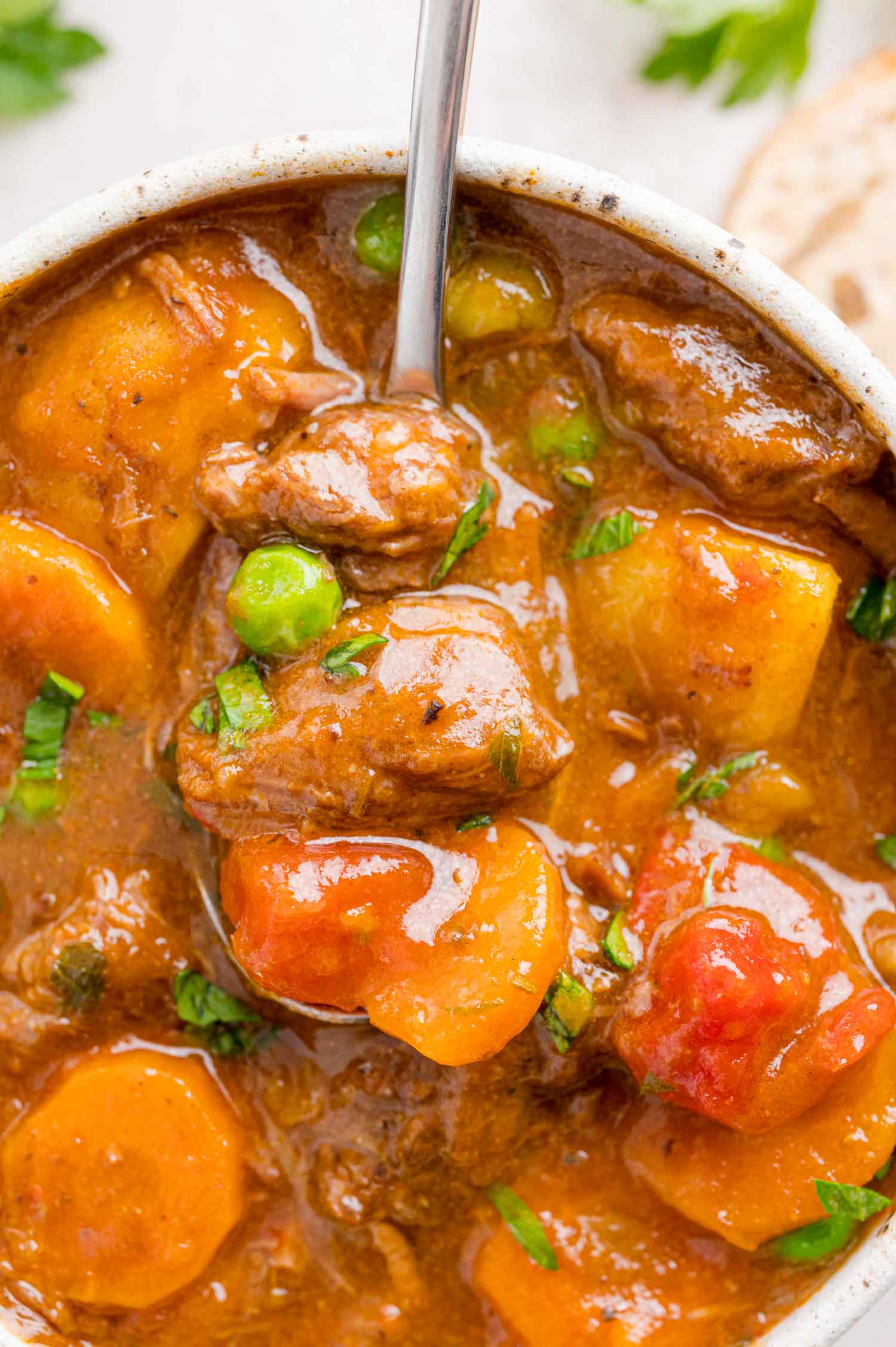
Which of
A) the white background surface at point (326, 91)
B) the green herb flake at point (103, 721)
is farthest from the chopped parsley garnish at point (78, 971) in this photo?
the white background surface at point (326, 91)

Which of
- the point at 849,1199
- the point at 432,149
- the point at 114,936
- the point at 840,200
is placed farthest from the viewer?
the point at 840,200

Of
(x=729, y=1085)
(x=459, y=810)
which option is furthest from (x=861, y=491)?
(x=729, y=1085)

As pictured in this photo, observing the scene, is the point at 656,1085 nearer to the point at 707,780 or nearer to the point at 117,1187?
the point at 707,780

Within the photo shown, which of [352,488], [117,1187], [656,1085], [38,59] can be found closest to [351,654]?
[352,488]

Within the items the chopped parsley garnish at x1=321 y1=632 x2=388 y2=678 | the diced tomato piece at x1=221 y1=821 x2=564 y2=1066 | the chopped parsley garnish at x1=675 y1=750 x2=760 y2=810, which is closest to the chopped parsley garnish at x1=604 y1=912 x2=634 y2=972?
the diced tomato piece at x1=221 y1=821 x2=564 y2=1066

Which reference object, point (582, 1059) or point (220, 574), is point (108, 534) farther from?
point (582, 1059)

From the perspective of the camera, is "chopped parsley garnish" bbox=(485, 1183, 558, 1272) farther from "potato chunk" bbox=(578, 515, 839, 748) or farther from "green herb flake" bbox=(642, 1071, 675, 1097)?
"potato chunk" bbox=(578, 515, 839, 748)
